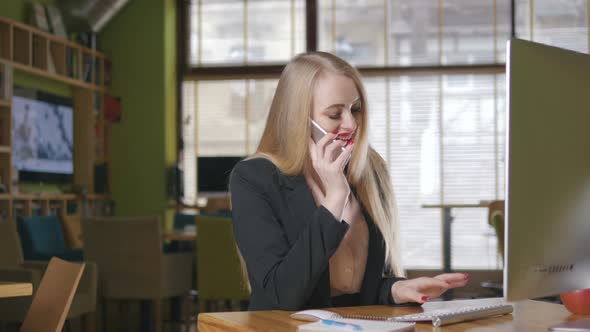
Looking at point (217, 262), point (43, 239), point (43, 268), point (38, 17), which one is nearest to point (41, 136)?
point (38, 17)

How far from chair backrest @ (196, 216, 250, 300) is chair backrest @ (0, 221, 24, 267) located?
1.18 metres

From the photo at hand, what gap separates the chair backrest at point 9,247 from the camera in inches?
197

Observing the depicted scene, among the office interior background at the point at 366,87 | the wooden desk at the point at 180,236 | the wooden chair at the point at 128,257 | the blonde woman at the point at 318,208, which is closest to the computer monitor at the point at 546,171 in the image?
the blonde woman at the point at 318,208

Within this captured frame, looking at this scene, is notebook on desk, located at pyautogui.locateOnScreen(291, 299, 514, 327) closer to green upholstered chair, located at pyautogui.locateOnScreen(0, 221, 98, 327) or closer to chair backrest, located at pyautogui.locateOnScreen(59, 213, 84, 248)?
green upholstered chair, located at pyautogui.locateOnScreen(0, 221, 98, 327)

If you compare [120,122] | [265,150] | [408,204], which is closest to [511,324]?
[265,150]

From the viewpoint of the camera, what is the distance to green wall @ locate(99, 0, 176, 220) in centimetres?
888

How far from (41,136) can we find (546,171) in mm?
6777

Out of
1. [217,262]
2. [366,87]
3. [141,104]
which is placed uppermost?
[366,87]

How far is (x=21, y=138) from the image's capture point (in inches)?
283

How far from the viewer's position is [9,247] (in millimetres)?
5031

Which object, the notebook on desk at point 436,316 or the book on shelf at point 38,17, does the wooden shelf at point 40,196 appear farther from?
the notebook on desk at point 436,316

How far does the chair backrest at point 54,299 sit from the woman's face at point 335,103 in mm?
1235

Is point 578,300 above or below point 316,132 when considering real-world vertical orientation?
below

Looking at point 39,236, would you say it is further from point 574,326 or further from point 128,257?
point 574,326
